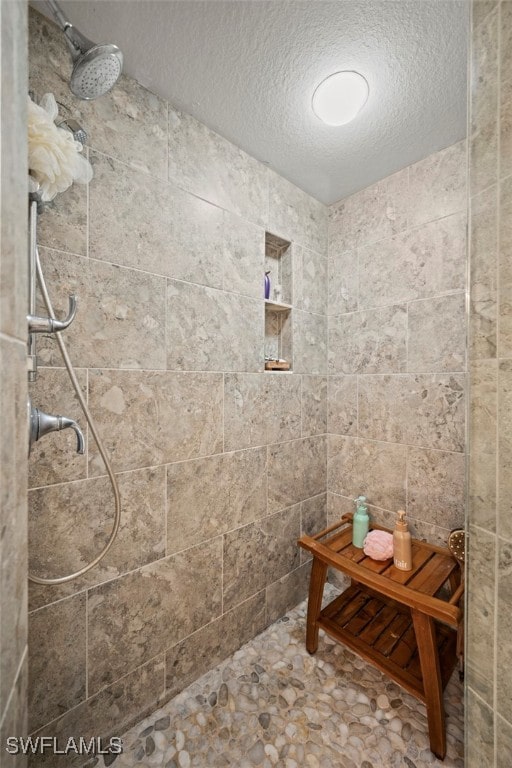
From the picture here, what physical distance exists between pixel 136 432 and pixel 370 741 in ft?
4.59

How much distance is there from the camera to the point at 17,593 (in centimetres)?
51

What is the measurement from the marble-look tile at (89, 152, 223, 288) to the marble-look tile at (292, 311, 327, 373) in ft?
1.87

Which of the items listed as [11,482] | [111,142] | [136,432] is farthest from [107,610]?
[111,142]

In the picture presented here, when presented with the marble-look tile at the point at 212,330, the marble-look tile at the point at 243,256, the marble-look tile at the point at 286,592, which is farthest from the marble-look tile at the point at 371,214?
the marble-look tile at the point at 286,592

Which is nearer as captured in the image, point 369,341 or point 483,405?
point 483,405

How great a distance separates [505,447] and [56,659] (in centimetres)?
140

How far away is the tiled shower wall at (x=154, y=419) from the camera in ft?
3.25

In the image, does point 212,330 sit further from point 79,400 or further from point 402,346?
point 402,346

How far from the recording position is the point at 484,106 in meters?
0.63

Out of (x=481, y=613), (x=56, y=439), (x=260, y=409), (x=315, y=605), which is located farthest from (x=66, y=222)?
(x=315, y=605)

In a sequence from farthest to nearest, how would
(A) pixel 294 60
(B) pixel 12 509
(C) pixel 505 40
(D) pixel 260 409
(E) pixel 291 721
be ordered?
(D) pixel 260 409 → (E) pixel 291 721 → (A) pixel 294 60 → (C) pixel 505 40 → (B) pixel 12 509

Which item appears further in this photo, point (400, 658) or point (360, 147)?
point (360, 147)

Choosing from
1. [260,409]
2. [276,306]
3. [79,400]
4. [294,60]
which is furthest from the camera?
[276,306]

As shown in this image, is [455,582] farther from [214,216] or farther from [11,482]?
[214,216]
